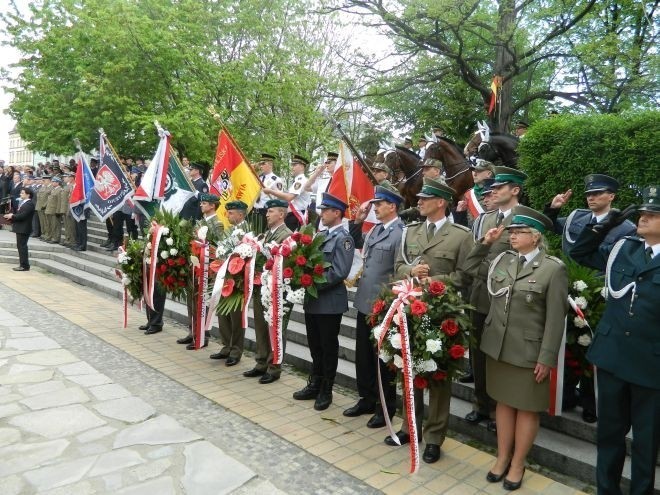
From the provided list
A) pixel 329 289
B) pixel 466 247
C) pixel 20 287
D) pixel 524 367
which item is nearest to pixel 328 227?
pixel 329 289

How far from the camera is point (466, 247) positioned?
4371 mm

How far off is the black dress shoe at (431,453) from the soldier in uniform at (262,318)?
2083 mm

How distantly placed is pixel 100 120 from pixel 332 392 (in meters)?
16.5

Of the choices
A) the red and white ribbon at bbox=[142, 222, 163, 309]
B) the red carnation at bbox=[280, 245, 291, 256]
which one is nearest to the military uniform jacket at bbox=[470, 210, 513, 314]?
the red carnation at bbox=[280, 245, 291, 256]

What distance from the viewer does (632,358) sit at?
125 inches

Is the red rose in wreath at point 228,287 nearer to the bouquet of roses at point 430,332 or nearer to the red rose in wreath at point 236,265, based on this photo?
the red rose in wreath at point 236,265

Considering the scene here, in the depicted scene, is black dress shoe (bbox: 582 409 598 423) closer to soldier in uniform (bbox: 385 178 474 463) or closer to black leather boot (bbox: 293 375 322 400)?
soldier in uniform (bbox: 385 178 474 463)

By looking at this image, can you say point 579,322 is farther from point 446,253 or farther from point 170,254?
point 170,254

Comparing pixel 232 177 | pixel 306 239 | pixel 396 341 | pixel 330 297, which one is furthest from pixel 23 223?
pixel 396 341

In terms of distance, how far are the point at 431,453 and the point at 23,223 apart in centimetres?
1258

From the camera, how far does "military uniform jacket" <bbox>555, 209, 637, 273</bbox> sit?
406cm

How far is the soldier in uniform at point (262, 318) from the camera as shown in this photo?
5.91 m

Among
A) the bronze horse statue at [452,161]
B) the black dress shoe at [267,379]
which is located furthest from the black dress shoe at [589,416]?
the bronze horse statue at [452,161]

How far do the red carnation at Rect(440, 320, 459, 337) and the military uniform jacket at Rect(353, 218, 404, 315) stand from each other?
3.51ft
